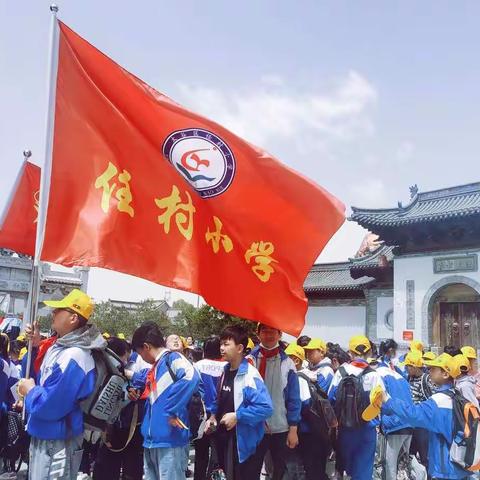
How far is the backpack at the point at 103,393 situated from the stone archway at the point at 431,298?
15043mm

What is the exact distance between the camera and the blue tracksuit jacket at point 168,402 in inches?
147

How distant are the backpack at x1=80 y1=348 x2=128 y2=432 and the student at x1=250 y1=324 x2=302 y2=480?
1.28 metres

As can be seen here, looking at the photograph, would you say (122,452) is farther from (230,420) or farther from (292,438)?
(292,438)

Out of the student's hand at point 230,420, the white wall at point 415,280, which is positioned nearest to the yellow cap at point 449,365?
the student's hand at point 230,420

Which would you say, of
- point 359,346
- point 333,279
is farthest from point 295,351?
point 333,279

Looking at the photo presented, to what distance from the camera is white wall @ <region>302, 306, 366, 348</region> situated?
21000 millimetres

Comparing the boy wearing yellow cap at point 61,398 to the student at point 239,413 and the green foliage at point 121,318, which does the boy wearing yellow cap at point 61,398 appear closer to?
the student at point 239,413

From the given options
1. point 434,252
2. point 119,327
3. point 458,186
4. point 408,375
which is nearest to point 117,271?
point 408,375

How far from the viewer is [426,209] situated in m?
18.4

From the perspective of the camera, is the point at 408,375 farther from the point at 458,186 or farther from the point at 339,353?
the point at 458,186

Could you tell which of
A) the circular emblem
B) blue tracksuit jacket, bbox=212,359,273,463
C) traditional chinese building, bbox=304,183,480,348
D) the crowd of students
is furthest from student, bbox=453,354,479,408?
traditional chinese building, bbox=304,183,480,348

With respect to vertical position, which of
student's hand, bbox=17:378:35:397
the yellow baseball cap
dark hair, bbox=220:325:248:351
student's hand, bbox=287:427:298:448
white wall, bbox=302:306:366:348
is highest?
white wall, bbox=302:306:366:348

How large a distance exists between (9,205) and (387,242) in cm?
1569

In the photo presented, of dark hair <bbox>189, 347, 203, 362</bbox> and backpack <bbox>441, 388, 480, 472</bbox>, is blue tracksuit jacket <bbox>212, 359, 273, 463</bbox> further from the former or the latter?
dark hair <bbox>189, 347, 203, 362</bbox>
